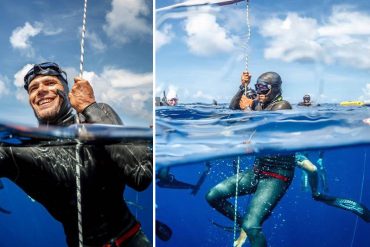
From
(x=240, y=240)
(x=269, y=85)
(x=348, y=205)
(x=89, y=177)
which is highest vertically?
(x=269, y=85)

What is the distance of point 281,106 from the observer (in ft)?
13.6

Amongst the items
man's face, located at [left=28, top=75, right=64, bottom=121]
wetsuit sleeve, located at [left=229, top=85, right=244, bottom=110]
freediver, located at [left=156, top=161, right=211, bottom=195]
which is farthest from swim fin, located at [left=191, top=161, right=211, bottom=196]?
man's face, located at [left=28, top=75, right=64, bottom=121]

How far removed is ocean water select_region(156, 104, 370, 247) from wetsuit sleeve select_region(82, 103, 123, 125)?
424 millimetres

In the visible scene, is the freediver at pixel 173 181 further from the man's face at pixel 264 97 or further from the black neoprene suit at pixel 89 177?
the man's face at pixel 264 97

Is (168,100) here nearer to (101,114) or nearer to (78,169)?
(101,114)

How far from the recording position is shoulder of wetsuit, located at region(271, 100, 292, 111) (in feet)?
13.5

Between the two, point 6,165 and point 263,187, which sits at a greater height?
point 6,165

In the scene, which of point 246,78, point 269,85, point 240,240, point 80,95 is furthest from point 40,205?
point 269,85

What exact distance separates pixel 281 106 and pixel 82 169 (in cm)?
172

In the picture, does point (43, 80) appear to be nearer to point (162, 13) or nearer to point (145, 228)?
point (162, 13)

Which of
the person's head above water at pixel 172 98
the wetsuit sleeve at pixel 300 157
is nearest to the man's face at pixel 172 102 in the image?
the person's head above water at pixel 172 98

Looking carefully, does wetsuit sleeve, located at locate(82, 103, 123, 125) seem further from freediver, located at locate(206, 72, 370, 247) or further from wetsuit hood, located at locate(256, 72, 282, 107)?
wetsuit hood, located at locate(256, 72, 282, 107)

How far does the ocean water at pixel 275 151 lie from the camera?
409cm

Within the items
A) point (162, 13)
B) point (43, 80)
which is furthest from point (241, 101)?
point (43, 80)
